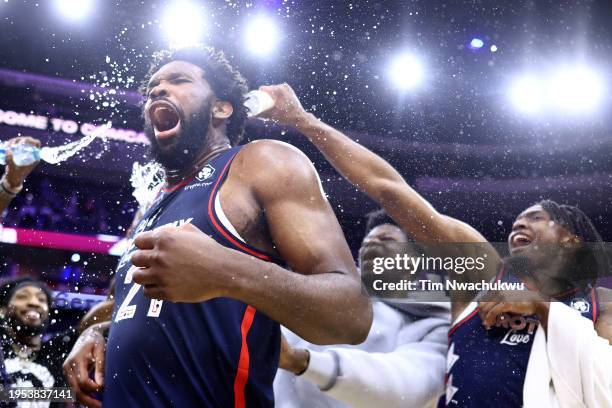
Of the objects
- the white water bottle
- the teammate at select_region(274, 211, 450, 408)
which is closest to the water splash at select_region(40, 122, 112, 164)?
the white water bottle

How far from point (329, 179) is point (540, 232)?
3.37 metres

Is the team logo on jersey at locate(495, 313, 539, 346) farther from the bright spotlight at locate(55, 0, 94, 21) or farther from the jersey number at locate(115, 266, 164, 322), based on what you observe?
the bright spotlight at locate(55, 0, 94, 21)

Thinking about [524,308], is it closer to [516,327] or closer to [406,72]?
[516,327]

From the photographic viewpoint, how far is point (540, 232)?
6.21ft

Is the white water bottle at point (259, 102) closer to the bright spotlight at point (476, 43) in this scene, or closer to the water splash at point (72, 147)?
the bright spotlight at point (476, 43)

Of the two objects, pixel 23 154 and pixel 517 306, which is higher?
pixel 23 154

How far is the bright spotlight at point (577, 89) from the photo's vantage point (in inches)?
179

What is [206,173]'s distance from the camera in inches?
40.2

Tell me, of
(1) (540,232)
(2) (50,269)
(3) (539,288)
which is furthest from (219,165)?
(2) (50,269)

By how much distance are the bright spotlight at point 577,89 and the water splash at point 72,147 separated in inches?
148

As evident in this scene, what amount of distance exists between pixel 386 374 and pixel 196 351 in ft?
2.83

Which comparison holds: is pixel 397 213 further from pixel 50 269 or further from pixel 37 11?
pixel 50 269

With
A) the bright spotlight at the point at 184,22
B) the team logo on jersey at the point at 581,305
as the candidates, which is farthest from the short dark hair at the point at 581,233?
the bright spotlight at the point at 184,22

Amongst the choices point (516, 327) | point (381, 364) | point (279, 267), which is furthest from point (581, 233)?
point (279, 267)
